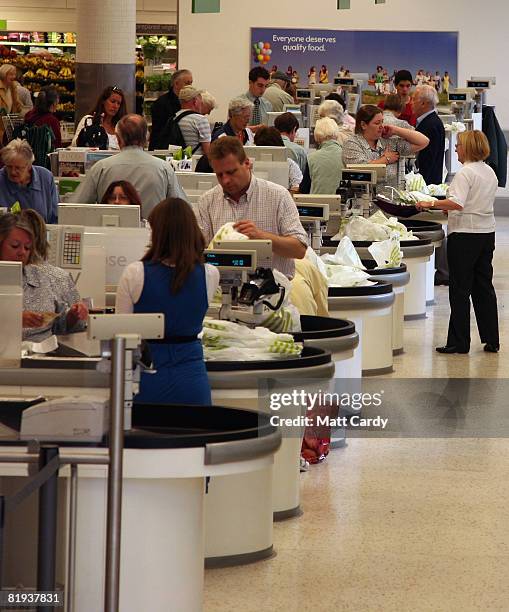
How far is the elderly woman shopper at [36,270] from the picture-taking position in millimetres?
5404

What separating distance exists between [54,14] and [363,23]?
16.2 feet

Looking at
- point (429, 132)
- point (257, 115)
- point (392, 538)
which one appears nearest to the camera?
point (392, 538)

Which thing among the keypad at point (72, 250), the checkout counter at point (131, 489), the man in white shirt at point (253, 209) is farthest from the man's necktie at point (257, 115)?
the checkout counter at point (131, 489)

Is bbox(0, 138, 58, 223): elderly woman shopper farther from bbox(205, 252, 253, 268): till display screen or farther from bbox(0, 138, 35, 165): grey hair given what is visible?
bbox(205, 252, 253, 268): till display screen

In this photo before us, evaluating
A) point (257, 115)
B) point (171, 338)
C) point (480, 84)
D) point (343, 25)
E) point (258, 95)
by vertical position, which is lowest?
point (171, 338)

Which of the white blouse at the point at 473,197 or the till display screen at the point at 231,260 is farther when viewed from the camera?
the white blouse at the point at 473,197

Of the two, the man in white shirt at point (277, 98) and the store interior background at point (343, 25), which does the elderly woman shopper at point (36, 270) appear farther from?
the store interior background at point (343, 25)

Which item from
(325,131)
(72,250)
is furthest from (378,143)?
(72,250)

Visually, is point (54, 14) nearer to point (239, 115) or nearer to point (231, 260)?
point (239, 115)

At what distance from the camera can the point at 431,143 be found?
40.0 feet

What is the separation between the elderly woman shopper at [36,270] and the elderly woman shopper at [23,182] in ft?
7.66

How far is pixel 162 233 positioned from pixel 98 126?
568 cm

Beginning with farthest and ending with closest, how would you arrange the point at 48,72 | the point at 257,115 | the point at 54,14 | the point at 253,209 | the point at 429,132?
the point at 54,14 → the point at 48,72 → the point at 257,115 → the point at 429,132 → the point at 253,209

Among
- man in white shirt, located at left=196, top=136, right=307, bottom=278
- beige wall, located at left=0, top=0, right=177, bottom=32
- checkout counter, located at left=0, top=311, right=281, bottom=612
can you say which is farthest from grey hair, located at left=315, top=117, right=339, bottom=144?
beige wall, located at left=0, top=0, right=177, bottom=32
